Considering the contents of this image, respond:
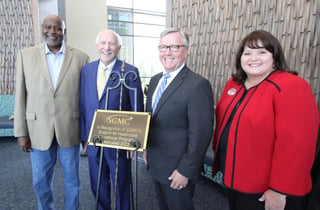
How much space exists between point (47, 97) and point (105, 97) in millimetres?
487

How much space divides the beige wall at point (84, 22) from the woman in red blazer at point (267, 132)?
278 inches

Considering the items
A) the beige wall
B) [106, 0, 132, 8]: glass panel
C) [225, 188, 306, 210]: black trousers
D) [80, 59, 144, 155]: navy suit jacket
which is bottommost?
[225, 188, 306, 210]: black trousers

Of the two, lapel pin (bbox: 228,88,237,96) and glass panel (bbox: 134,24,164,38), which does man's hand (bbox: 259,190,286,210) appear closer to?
lapel pin (bbox: 228,88,237,96)

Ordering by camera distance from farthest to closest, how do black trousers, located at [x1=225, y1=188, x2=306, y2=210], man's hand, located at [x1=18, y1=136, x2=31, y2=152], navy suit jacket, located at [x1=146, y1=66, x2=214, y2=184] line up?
man's hand, located at [x1=18, y1=136, x2=31, y2=152] < navy suit jacket, located at [x1=146, y1=66, x2=214, y2=184] < black trousers, located at [x1=225, y1=188, x2=306, y2=210]

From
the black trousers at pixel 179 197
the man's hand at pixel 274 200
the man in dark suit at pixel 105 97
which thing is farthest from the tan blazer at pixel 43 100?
the man's hand at pixel 274 200

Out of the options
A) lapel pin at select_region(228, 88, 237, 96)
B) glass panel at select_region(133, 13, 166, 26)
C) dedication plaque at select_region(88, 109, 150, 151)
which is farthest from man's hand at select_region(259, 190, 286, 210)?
glass panel at select_region(133, 13, 166, 26)

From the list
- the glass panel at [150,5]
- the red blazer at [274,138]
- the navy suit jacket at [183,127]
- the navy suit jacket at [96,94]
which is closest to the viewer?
the red blazer at [274,138]

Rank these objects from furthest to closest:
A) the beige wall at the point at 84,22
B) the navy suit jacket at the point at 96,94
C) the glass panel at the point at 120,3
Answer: the glass panel at the point at 120,3 → the beige wall at the point at 84,22 → the navy suit jacket at the point at 96,94

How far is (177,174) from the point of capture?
1484mm

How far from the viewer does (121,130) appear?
1.53 metres

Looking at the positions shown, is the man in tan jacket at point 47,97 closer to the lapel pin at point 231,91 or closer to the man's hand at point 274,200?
the lapel pin at point 231,91

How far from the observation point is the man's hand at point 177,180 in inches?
58.1

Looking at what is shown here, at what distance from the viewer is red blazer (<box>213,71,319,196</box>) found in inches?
45.7

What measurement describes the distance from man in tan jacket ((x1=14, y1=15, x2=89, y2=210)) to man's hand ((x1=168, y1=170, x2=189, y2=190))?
1005 millimetres
